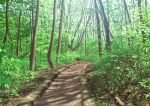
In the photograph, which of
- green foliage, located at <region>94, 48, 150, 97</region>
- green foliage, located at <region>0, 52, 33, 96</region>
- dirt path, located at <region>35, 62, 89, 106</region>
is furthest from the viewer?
green foliage, located at <region>94, 48, 150, 97</region>

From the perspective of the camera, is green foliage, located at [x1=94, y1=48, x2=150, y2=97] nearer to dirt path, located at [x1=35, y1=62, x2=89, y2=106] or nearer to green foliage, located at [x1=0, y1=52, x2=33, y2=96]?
dirt path, located at [x1=35, y1=62, x2=89, y2=106]

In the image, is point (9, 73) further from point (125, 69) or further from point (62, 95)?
point (125, 69)

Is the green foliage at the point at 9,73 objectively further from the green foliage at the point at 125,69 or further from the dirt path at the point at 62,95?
the green foliage at the point at 125,69

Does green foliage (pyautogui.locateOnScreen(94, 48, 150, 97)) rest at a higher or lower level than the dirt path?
higher

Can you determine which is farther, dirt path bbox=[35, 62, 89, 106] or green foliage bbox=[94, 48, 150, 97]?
green foliage bbox=[94, 48, 150, 97]

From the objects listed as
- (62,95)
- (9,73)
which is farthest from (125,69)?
(9,73)

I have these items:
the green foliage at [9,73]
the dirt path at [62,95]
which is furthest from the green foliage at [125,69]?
the green foliage at [9,73]

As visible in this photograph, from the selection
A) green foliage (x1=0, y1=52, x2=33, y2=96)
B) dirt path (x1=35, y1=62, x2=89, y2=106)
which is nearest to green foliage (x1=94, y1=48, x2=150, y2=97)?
dirt path (x1=35, y1=62, x2=89, y2=106)

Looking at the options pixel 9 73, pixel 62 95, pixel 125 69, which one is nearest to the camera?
pixel 9 73

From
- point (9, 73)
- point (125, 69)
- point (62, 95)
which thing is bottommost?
point (62, 95)

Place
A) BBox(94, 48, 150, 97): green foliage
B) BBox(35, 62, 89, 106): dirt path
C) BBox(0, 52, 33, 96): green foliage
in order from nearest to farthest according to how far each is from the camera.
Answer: BBox(0, 52, 33, 96): green foliage, BBox(35, 62, 89, 106): dirt path, BBox(94, 48, 150, 97): green foliage

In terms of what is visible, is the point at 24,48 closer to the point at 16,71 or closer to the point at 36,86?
the point at 36,86

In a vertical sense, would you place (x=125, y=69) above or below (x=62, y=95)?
above

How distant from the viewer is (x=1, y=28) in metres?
29.4
